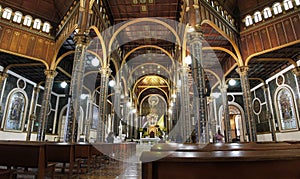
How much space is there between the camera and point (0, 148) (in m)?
3.63

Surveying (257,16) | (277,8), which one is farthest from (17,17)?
(277,8)

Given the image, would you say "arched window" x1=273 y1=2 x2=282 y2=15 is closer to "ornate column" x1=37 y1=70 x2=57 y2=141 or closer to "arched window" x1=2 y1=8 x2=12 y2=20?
"ornate column" x1=37 y1=70 x2=57 y2=141

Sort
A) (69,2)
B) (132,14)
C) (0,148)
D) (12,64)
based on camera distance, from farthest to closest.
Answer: (132,14)
(12,64)
(69,2)
(0,148)

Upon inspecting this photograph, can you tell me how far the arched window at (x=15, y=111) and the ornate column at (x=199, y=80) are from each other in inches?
609

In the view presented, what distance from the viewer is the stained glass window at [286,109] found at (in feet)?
47.1

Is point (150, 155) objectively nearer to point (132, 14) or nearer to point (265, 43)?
point (265, 43)

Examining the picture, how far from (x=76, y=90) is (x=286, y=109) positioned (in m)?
16.4

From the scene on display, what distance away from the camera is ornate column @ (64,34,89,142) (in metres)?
8.75

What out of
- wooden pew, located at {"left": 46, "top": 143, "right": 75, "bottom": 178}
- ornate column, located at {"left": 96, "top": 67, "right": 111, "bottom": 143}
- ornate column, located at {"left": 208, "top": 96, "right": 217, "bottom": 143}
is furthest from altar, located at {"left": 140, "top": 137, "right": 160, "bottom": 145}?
wooden pew, located at {"left": 46, "top": 143, "right": 75, "bottom": 178}

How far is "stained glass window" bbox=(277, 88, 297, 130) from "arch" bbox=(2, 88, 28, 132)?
23.0m

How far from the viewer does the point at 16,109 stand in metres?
16.0

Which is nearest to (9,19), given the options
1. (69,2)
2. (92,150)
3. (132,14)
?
(69,2)

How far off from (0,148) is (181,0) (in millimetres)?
13704

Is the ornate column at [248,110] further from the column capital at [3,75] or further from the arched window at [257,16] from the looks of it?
the column capital at [3,75]
